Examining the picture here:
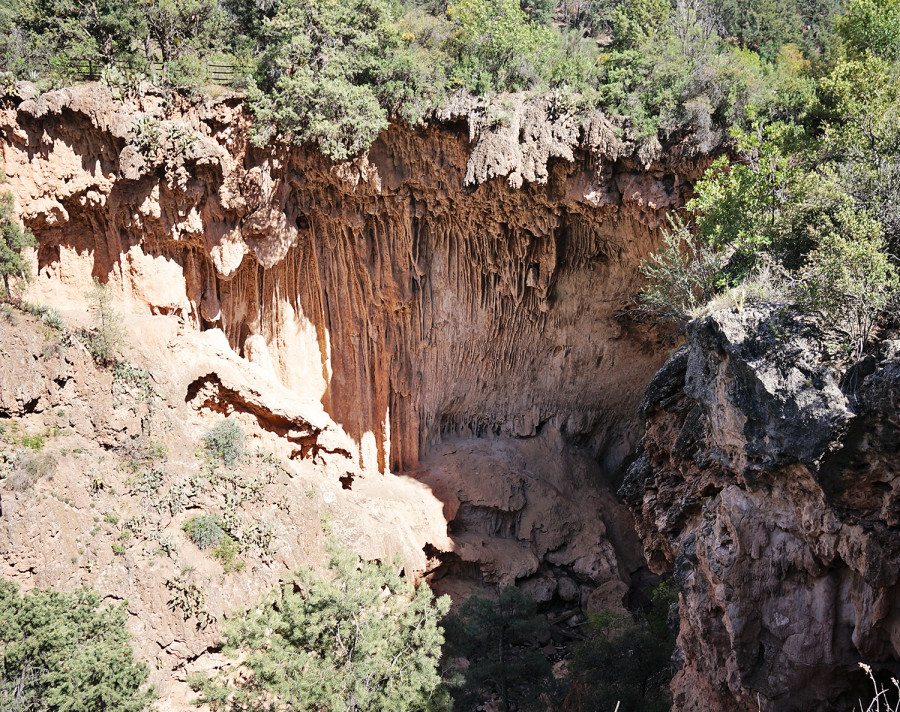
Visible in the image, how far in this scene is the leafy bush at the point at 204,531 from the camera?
599 inches

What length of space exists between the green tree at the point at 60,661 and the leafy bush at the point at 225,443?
4560mm

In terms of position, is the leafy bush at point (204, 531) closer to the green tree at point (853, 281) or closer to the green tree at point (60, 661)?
the green tree at point (60, 661)

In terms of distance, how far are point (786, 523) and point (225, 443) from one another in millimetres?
12247

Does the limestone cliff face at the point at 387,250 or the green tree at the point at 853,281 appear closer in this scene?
the green tree at the point at 853,281

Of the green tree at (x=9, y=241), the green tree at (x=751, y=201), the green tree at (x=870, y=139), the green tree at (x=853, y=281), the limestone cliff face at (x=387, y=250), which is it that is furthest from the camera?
the limestone cliff face at (x=387, y=250)

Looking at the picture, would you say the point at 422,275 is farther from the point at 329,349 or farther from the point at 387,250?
the point at 329,349

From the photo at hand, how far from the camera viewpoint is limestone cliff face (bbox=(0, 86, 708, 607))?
16.8 metres

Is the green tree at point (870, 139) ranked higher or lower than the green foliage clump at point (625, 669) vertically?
higher

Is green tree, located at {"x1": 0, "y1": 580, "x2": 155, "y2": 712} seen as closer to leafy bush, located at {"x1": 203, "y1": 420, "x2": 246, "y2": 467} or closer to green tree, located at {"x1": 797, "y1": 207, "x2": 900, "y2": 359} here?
leafy bush, located at {"x1": 203, "y1": 420, "x2": 246, "y2": 467}

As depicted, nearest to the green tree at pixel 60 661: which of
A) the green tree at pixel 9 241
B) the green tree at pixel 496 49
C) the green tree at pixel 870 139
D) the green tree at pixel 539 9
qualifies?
the green tree at pixel 9 241

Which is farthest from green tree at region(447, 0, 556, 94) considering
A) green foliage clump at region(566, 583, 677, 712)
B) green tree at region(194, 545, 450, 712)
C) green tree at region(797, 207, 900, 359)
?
green foliage clump at region(566, 583, 677, 712)

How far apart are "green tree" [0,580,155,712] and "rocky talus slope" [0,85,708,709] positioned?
5.11 feet

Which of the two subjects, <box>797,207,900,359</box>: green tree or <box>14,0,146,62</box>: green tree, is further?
<box>14,0,146,62</box>: green tree

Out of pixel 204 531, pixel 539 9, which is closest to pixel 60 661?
pixel 204 531
